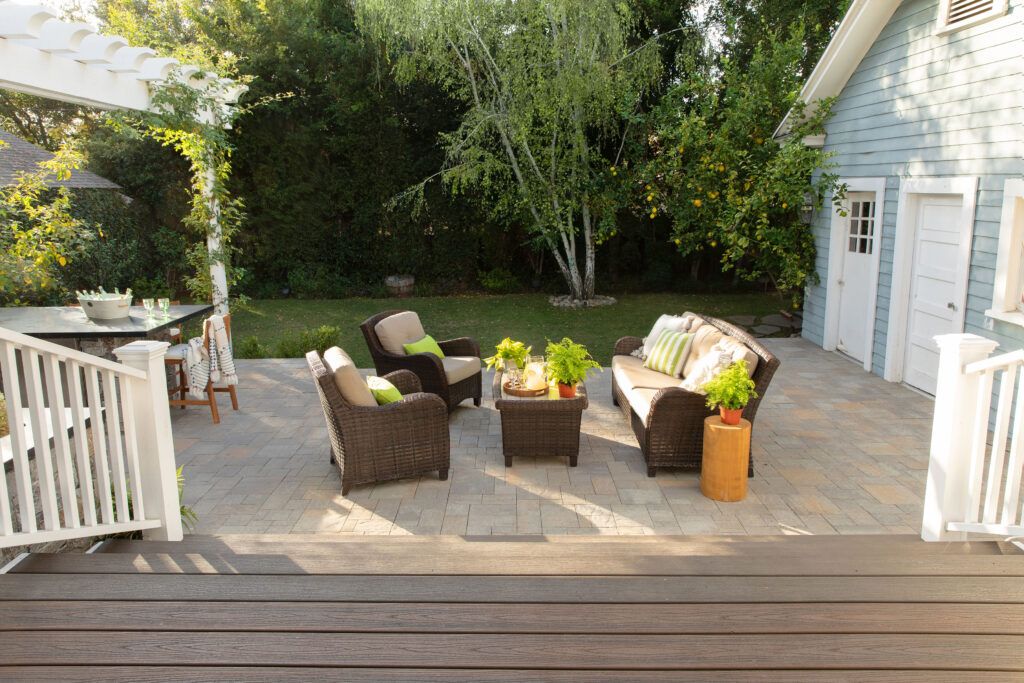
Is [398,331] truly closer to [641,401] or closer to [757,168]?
[641,401]

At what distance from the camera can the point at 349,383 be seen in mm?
4949

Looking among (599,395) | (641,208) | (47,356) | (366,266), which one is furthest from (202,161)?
(641,208)

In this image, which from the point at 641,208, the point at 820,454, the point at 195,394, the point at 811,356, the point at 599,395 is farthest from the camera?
the point at 641,208

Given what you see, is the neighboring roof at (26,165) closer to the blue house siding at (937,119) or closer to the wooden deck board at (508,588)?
the wooden deck board at (508,588)

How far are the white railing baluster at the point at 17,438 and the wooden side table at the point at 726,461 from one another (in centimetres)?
371

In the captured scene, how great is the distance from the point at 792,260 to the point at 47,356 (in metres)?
8.87

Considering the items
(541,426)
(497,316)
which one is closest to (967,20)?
(541,426)

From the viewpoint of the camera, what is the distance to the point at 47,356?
2.96 m

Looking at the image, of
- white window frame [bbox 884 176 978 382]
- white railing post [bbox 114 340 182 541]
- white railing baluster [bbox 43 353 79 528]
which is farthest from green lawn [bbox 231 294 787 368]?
white railing baluster [bbox 43 353 79 528]

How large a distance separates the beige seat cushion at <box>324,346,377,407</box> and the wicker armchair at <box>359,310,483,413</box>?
1241 millimetres

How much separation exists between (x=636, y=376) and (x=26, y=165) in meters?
10.3

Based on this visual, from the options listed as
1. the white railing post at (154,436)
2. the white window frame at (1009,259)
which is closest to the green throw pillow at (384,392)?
the white railing post at (154,436)

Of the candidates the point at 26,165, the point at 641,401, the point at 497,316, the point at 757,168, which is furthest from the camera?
the point at 497,316

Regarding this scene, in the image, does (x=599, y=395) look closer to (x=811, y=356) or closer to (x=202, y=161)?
(x=811, y=356)
